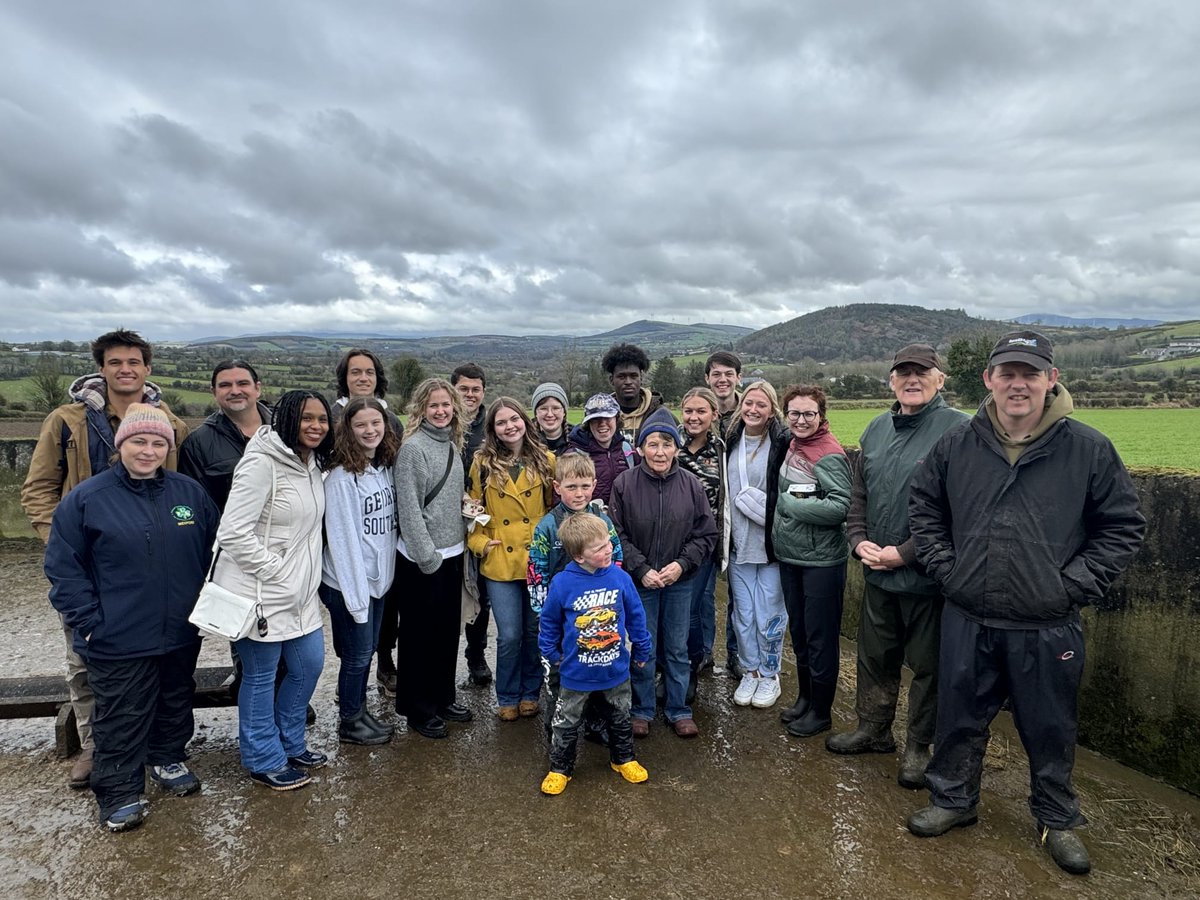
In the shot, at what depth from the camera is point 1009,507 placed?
9.89ft

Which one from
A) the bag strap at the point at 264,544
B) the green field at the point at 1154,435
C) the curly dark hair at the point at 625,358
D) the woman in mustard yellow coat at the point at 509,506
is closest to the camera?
the bag strap at the point at 264,544

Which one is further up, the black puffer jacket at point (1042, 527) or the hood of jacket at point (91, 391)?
the hood of jacket at point (91, 391)

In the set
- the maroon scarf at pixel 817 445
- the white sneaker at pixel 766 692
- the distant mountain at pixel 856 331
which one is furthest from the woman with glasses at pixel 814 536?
the distant mountain at pixel 856 331

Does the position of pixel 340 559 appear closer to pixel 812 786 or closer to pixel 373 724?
pixel 373 724

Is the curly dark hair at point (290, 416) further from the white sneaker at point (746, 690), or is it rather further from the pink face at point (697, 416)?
the white sneaker at point (746, 690)

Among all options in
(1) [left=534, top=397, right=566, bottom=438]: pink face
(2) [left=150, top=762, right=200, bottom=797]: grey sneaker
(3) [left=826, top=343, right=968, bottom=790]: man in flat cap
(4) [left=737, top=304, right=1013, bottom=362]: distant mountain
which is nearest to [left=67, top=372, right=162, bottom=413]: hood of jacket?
(2) [left=150, top=762, right=200, bottom=797]: grey sneaker

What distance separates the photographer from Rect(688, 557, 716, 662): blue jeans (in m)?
4.57

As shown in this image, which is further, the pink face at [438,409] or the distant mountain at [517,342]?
the distant mountain at [517,342]

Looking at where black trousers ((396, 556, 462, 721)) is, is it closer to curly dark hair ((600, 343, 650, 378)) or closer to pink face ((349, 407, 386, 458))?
pink face ((349, 407, 386, 458))

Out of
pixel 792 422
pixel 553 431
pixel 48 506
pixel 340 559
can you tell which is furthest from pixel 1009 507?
pixel 48 506

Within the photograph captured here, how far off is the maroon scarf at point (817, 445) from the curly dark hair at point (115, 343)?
406 centimetres

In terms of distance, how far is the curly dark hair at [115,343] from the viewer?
3.70 meters

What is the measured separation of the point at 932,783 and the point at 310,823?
10.4ft

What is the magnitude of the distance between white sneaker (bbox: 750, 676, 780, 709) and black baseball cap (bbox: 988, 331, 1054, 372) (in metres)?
2.65
